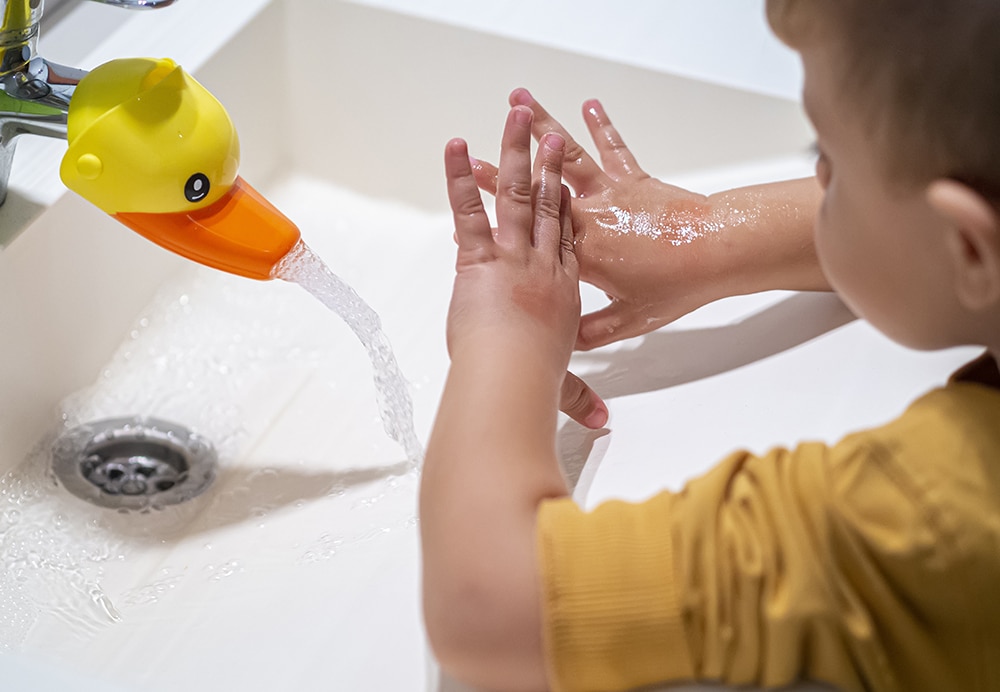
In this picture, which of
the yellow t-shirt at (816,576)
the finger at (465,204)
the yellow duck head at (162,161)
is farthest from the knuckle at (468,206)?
the yellow t-shirt at (816,576)

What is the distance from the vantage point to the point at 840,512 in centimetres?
46

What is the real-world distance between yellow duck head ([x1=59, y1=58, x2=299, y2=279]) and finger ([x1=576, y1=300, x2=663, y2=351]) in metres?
0.20

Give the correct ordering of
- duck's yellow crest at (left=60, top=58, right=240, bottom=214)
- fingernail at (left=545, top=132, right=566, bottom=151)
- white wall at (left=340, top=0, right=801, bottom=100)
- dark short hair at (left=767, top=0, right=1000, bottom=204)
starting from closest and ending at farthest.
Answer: dark short hair at (left=767, top=0, right=1000, bottom=204), duck's yellow crest at (left=60, top=58, right=240, bottom=214), fingernail at (left=545, top=132, right=566, bottom=151), white wall at (left=340, top=0, right=801, bottom=100)

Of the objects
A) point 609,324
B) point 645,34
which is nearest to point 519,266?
point 609,324

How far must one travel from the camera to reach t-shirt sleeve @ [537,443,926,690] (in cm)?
46

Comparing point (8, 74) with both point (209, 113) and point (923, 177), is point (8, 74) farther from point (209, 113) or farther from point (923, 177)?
point (923, 177)

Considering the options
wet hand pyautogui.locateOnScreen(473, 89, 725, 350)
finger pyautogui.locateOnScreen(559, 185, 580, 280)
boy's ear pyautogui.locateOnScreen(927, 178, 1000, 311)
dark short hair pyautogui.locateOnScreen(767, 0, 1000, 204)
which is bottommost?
wet hand pyautogui.locateOnScreen(473, 89, 725, 350)

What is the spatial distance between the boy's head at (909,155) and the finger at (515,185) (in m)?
0.18

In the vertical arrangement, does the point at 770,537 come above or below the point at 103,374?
above

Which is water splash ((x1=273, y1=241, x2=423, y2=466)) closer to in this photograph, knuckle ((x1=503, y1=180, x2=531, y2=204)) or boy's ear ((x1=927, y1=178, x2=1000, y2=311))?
knuckle ((x1=503, y1=180, x2=531, y2=204))

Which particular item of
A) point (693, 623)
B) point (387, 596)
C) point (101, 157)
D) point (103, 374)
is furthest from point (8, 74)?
point (693, 623)

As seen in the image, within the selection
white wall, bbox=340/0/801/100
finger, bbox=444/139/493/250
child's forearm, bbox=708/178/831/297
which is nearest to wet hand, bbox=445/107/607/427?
finger, bbox=444/139/493/250

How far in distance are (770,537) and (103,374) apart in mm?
472

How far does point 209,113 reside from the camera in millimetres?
598
